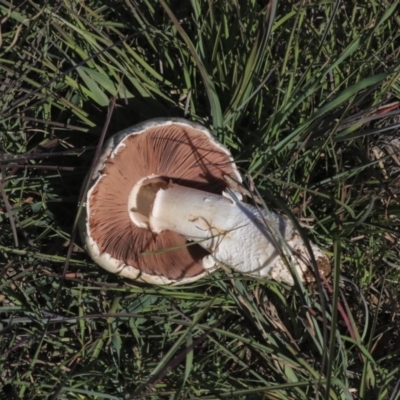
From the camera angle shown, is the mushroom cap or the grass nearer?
the mushroom cap

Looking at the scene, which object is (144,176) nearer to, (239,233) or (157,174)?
(157,174)

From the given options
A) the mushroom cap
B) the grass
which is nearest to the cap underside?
the mushroom cap

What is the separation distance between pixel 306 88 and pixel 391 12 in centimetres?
40

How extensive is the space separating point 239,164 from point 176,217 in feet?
1.34

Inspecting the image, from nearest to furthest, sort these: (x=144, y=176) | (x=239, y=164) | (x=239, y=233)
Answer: (x=239, y=233) < (x=144, y=176) < (x=239, y=164)

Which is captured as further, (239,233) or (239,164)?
(239,164)

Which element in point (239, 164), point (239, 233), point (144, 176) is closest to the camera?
point (239, 233)

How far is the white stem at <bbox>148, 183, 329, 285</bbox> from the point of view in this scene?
2023mm

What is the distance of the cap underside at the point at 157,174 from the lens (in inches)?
Answer: 81.7

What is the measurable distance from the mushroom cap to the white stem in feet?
0.28

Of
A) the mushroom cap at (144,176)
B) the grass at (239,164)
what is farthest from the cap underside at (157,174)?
the grass at (239,164)

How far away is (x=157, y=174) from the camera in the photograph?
229cm

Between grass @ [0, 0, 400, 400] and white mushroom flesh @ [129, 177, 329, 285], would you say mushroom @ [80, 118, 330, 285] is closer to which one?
white mushroom flesh @ [129, 177, 329, 285]

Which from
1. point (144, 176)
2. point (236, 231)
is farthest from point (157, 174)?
point (236, 231)
